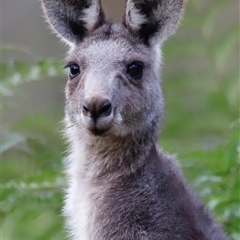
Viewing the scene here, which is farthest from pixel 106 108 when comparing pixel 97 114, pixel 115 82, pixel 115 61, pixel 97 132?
pixel 115 61

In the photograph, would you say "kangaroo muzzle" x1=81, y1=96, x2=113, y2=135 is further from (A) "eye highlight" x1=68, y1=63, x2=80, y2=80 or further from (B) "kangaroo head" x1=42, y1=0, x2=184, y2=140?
(A) "eye highlight" x1=68, y1=63, x2=80, y2=80

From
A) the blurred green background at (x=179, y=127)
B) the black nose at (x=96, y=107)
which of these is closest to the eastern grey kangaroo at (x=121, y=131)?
the black nose at (x=96, y=107)

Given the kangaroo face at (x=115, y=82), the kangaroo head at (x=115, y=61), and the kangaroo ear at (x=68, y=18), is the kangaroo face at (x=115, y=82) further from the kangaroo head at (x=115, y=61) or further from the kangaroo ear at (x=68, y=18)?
the kangaroo ear at (x=68, y=18)

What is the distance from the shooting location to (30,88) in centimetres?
1295

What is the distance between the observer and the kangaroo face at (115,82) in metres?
5.18

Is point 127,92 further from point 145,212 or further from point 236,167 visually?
point 236,167

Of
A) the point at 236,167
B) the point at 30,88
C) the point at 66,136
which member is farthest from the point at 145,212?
the point at 30,88

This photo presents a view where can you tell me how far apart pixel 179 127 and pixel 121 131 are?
331 centimetres

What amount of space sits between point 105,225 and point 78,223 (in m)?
0.34

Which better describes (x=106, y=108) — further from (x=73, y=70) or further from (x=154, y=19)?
(x=154, y=19)

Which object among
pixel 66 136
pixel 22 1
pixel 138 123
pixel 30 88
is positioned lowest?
pixel 138 123

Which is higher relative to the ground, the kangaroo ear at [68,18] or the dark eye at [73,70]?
the kangaroo ear at [68,18]

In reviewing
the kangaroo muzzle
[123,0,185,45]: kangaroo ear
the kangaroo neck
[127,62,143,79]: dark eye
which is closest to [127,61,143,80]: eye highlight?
[127,62,143,79]: dark eye

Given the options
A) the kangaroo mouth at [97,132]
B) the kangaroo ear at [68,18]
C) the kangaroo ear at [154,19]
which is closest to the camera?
the kangaroo mouth at [97,132]
